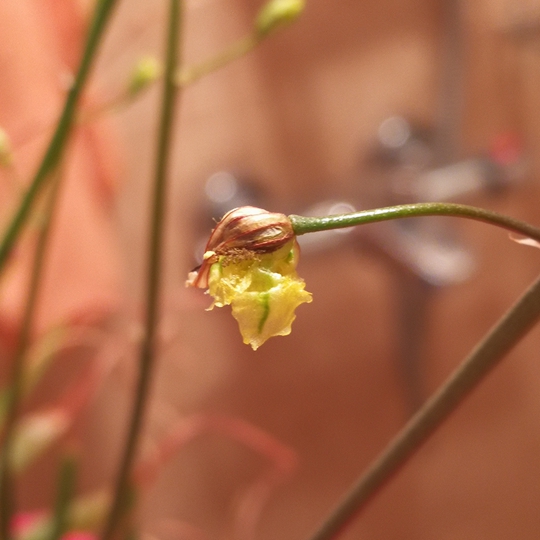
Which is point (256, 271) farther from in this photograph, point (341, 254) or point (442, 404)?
point (341, 254)

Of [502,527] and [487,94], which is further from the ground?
[487,94]

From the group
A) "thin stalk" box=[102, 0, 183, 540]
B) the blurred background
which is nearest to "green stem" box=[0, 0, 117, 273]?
"thin stalk" box=[102, 0, 183, 540]

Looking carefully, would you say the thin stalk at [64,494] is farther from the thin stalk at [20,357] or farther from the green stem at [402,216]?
the green stem at [402,216]

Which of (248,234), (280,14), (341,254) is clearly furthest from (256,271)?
(341,254)

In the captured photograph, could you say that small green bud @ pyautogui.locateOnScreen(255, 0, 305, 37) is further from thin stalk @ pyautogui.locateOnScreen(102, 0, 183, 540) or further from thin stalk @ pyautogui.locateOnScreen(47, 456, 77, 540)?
thin stalk @ pyautogui.locateOnScreen(47, 456, 77, 540)

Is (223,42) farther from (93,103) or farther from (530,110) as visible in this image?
(530,110)

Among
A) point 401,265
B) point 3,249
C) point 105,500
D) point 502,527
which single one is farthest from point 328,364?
point 3,249
